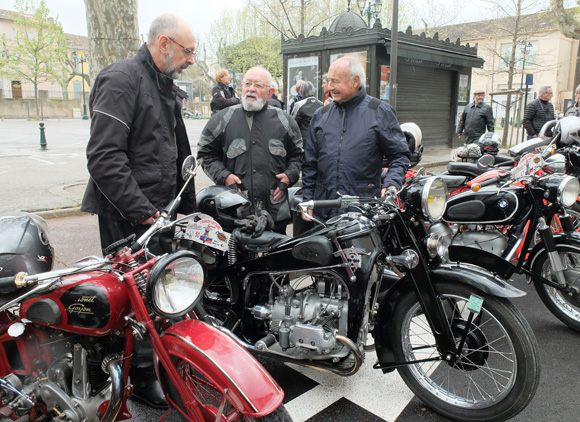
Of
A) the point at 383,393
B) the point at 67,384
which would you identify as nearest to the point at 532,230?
the point at 383,393

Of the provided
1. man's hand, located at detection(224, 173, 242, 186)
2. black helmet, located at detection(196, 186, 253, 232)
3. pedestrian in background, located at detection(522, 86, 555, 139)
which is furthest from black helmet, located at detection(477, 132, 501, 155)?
pedestrian in background, located at detection(522, 86, 555, 139)

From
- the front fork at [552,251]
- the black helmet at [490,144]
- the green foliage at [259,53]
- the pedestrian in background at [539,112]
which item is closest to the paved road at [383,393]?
the front fork at [552,251]

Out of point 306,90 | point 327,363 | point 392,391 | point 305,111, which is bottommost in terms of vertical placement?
point 392,391

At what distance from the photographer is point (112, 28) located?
544 centimetres

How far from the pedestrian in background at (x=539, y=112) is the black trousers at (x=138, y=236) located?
29.8ft

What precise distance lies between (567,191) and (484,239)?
68cm

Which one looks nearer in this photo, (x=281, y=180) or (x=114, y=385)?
(x=114, y=385)

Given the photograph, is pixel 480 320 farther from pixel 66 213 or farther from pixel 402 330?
pixel 66 213

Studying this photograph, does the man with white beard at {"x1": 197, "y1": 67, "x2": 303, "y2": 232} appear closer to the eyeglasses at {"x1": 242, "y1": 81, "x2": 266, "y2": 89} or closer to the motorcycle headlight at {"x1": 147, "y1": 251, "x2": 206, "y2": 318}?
the eyeglasses at {"x1": 242, "y1": 81, "x2": 266, "y2": 89}

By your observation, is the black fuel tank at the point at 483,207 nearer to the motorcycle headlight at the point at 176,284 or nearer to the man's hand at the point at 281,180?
the man's hand at the point at 281,180

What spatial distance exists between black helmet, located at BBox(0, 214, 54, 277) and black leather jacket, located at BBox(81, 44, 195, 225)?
17.6 inches

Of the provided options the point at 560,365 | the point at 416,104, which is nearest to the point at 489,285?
the point at 560,365

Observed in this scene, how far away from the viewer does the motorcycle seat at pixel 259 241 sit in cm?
266

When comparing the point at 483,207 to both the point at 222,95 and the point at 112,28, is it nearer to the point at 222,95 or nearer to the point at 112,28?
the point at 112,28
